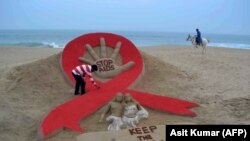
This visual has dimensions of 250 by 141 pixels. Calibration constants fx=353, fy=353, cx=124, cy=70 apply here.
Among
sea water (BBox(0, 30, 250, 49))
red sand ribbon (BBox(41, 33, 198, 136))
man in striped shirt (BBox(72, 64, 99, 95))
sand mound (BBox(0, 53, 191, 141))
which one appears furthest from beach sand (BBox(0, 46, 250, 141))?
sea water (BBox(0, 30, 250, 49))

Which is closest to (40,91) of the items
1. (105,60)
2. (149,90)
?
(105,60)

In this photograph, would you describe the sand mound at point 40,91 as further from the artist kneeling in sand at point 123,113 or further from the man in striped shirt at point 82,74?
the man in striped shirt at point 82,74

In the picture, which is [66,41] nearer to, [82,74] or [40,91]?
[40,91]

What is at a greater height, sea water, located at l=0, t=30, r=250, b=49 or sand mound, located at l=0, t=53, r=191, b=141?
sand mound, located at l=0, t=53, r=191, b=141

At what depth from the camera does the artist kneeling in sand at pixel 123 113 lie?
628 cm

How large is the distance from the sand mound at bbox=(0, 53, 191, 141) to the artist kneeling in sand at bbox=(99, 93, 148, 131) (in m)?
0.18

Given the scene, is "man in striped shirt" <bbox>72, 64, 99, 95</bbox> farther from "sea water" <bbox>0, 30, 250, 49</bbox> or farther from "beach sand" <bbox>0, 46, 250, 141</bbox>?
"sea water" <bbox>0, 30, 250, 49</bbox>

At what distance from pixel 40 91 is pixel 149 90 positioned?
2650 millimetres

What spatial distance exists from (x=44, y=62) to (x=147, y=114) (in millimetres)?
3988

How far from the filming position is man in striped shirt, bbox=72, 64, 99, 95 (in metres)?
7.66

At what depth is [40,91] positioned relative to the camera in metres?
8.48

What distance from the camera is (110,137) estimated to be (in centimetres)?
536

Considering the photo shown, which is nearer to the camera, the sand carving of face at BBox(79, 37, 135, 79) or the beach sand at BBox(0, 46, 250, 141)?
the beach sand at BBox(0, 46, 250, 141)

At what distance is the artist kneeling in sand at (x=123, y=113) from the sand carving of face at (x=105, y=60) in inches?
92.2
